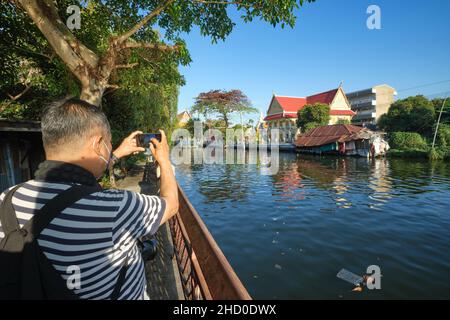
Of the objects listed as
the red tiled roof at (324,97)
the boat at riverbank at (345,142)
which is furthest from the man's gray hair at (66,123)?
the red tiled roof at (324,97)

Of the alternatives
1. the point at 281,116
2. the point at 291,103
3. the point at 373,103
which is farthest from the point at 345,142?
the point at 373,103

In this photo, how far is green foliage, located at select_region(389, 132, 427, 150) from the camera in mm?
29859

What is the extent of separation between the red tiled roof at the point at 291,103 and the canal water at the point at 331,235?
44.3 meters

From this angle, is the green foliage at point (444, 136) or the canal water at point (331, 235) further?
the green foliage at point (444, 136)

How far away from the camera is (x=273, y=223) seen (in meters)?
9.16

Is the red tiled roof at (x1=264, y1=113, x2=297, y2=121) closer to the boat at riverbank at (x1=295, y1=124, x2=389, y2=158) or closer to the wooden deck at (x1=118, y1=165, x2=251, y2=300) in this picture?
the boat at riverbank at (x1=295, y1=124, x2=389, y2=158)

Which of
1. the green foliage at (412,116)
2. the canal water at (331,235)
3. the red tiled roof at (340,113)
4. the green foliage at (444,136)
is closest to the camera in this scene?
the canal water at (331,235)

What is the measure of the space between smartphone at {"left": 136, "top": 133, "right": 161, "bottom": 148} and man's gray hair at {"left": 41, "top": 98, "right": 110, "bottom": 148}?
26.2 inches

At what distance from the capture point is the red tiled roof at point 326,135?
1324 inches

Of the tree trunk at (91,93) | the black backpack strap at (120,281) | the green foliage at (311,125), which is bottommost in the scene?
the black backpack strap at (120,281)

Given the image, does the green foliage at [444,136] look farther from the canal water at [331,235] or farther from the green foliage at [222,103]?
the green foliage at [222,103]

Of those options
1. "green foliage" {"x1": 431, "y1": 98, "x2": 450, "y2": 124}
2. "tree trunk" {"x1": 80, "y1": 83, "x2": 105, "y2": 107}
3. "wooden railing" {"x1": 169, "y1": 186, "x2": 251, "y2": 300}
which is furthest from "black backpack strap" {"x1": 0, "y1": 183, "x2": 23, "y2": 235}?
"green foliage" {"x1": 431, "y1": 98, "x2": 450, "y2": 124}
